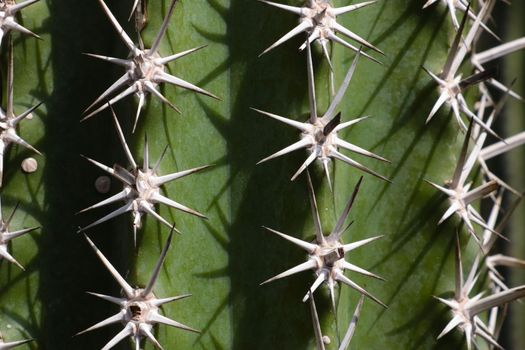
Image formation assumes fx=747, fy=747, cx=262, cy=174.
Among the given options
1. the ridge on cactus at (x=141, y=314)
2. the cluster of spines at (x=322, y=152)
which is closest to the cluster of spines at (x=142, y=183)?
the ridge on cactus at (x=141, y=314)

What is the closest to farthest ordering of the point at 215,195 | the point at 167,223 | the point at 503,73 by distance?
the point at 167,223 < the point at 215,195 < the point at 503,73

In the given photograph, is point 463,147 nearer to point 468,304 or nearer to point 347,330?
point 468,304

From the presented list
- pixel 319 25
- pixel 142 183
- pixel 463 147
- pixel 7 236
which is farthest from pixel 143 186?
pixel 463 147

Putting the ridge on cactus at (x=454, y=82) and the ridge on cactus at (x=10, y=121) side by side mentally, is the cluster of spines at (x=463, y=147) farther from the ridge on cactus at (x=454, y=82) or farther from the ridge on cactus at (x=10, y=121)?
the ridge on cactus at (x=10, y=121)

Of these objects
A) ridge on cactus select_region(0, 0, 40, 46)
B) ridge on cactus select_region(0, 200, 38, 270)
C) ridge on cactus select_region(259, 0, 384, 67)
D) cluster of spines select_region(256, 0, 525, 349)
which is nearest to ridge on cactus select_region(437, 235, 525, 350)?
cluster of spines select_region(256, 0, 525, 349)

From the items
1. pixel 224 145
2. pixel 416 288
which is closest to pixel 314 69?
pixel 224 145

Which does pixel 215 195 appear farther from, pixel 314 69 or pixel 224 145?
pixel 314 69

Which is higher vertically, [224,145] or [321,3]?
[321,3]
